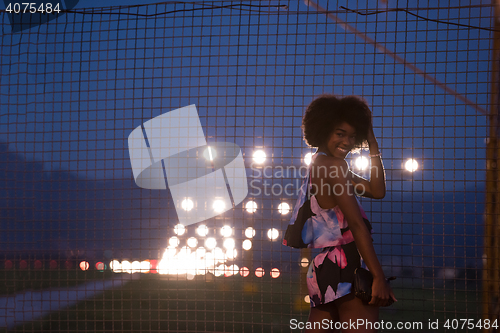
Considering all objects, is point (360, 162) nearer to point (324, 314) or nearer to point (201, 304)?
point (324, 314)

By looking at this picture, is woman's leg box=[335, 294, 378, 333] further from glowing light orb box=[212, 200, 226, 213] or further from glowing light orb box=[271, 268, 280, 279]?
glowing light orb box=[212, 200, 226, 213]

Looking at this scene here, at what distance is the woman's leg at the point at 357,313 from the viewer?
1662mm

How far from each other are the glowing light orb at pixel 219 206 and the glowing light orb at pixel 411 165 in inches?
63.2

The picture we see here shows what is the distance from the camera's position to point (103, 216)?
125 inches

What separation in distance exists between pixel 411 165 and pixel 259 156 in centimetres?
124

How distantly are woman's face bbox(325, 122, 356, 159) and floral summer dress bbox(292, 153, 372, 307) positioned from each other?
0.44 ft

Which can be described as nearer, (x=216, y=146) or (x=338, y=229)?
(x=338, y=229)

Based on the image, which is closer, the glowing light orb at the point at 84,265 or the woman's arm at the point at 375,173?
the woman's arm at the point at 375,173

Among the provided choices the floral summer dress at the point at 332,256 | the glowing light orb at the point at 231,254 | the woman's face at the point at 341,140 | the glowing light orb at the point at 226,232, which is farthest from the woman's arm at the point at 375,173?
the glowing light orb at the point at 231,254

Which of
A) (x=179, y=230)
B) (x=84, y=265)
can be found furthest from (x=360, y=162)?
(x=84, y=265)

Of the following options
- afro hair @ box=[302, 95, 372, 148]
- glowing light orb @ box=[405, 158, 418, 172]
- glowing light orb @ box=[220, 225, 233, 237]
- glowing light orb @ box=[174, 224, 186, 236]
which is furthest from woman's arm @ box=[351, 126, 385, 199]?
glowing light orb @ box=[174, 224, 186, 236]

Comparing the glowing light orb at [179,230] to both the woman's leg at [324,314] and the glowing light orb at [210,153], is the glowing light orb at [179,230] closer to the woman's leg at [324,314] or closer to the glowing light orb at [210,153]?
the glowing light orb at [210,153]

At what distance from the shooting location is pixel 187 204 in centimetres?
299

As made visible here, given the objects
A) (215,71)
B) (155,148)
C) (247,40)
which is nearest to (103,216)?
(155,148)
